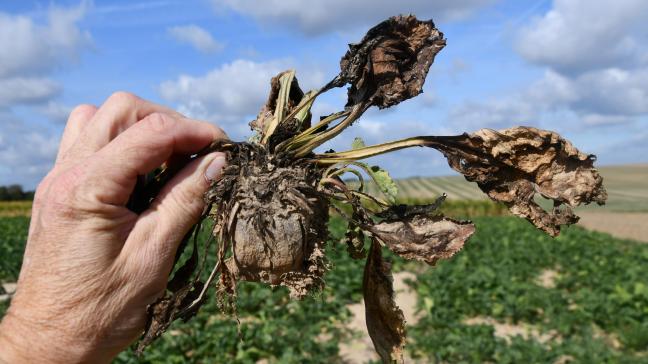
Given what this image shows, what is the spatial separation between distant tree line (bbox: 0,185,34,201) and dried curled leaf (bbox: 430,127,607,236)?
62.3m

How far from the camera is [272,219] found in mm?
2137

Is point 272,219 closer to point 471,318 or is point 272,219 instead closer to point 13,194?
point 471,318

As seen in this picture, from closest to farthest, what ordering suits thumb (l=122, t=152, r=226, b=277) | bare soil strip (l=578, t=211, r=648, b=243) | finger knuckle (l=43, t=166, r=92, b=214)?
finger knuckle (l=43, t=166, r=92, b=214), thumb (l=122, t=152, r=226, b=277), bare soil strip (l=578, t=211, r=648, b=243)

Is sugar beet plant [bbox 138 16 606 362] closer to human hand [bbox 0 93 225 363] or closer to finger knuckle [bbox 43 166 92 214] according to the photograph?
human hand [bbox 0 93 225 363]

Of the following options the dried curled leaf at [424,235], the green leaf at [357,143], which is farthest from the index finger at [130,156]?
the dried curled leaf at [424,235]

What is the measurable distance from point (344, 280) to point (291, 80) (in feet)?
27.5

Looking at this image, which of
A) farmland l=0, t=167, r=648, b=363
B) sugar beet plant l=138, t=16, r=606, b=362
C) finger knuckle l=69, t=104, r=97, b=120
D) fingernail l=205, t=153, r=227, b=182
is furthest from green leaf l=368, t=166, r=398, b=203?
farmland l=0, t=167, r=648, b=363

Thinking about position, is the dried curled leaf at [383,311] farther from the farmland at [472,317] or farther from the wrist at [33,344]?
the farmland at [472,317]

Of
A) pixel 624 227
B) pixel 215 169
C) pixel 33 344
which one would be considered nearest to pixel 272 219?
pixel 215 169

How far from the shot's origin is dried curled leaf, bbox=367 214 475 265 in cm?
209

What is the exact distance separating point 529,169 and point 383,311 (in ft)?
2.82

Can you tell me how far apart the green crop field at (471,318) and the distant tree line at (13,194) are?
49.9 metres

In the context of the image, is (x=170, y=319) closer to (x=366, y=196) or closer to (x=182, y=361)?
(x=366, y=196)

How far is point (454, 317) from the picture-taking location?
8844 millimetres
